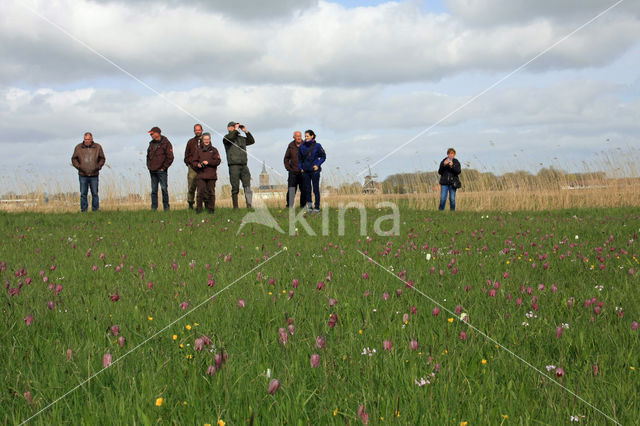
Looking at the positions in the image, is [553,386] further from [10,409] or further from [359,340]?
[10,409]

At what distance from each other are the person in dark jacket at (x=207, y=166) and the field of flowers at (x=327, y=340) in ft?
25.6

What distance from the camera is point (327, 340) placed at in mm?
3314

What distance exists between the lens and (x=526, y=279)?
527 centimetres

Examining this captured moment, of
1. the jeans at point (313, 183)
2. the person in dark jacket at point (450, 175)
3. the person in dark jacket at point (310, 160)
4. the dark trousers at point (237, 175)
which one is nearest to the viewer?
the person in dark jacket at point (310, 160)

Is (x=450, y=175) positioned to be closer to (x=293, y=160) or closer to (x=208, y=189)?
(x=293, y=160)

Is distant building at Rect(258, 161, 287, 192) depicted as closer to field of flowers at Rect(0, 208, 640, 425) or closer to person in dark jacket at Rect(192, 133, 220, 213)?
person in dark jacket at Rect(192, 133, 220, 213)

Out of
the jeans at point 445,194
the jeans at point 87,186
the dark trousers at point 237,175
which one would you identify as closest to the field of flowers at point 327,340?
the dark trousers at point 237,175

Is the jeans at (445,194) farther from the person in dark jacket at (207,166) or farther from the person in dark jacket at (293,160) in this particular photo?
the person in dark jacket at (207,166)

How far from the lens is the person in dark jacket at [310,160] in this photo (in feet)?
51.6

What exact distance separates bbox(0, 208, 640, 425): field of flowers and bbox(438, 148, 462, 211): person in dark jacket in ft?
35.9

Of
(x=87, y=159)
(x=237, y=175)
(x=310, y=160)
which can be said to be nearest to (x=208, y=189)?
(x=237, y=175)

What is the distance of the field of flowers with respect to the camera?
2.38 m

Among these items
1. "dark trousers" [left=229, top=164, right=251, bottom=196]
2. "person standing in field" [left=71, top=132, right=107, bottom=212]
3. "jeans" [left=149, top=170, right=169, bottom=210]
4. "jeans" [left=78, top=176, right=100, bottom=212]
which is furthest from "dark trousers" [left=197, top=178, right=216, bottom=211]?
"jeans" [left=78, top=176, right=100, bottom=212]

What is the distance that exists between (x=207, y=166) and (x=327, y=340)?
12154mm
